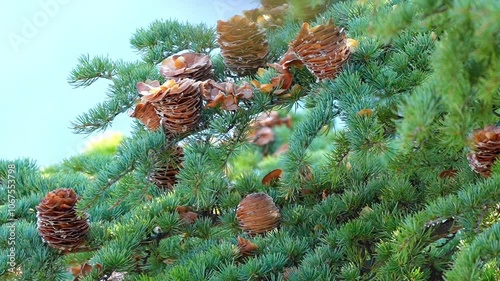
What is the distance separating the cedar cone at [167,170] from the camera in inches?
30.8

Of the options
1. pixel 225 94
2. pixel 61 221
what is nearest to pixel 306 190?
pixel 225 94

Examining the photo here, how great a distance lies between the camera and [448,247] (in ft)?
2.44

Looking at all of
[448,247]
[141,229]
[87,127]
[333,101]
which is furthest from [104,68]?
[448,247]

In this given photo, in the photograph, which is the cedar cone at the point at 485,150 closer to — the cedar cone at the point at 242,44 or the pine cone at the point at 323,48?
the pine cone at the point at 323,48

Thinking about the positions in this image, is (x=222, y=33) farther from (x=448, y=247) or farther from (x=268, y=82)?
(x=448, y=247)

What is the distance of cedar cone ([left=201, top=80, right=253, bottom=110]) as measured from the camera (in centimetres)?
75

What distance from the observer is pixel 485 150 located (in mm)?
694

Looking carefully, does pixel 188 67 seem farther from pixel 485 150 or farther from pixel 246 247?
pixel 485 150

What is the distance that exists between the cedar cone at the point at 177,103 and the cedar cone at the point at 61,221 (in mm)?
183

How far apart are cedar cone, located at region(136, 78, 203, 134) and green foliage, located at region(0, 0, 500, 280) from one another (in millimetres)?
20

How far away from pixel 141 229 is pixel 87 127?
139mm

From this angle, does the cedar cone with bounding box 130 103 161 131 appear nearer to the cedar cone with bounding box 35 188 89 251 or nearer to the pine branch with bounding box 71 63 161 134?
the pine branch with bounding box 71 63 161 134

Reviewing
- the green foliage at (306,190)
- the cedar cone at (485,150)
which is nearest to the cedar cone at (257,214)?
the green foliage at (306,190)

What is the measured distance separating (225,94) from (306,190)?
212mm
